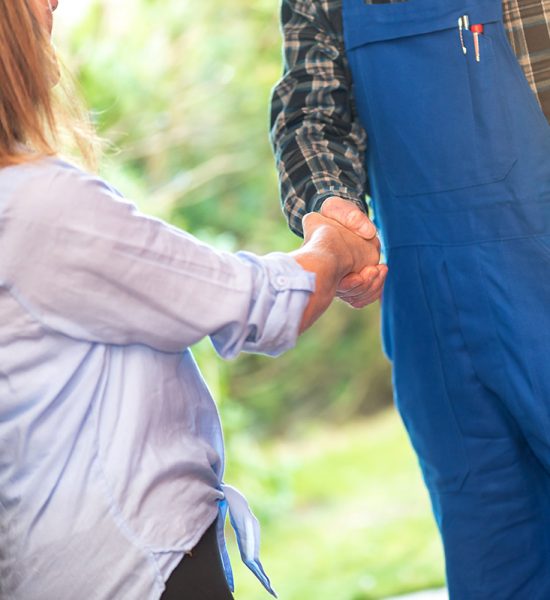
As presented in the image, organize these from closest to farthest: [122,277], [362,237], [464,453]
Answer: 1. [122,277]
2. [362,237]
3. [464,453]

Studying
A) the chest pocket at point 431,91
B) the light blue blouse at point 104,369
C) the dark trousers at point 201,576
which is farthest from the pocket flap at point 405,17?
the dark trousers at point 201,576

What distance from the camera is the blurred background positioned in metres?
3.59

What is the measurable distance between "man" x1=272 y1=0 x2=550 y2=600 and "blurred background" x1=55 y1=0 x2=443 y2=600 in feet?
5.04

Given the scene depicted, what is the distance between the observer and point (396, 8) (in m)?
1.64

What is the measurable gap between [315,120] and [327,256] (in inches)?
17.6

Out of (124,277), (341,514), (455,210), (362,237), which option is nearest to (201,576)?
(124,277)

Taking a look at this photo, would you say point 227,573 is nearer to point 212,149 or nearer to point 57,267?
point 57,267

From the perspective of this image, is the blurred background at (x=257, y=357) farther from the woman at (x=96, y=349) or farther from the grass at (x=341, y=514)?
the woman at (x=96, y=349)

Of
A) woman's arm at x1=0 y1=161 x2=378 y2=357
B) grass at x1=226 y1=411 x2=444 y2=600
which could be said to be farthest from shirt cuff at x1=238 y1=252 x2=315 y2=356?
grass at x1=226 y1=411 x2=444 y2=600

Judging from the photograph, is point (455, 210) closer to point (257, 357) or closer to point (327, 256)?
point (327, 256)

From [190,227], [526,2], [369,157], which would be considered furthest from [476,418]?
[190,227]

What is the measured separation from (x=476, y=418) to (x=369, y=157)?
47cm

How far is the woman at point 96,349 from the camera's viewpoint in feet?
3.73

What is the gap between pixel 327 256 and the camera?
1403mm
